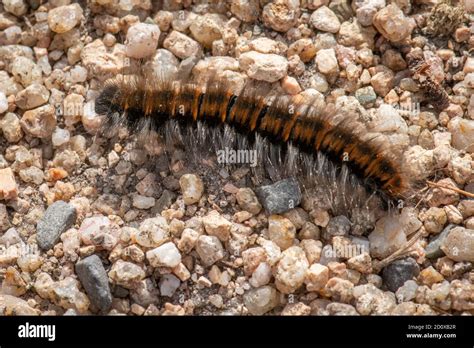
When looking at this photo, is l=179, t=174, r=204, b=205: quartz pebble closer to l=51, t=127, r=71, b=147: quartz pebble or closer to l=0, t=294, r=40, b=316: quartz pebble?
l=51, t=127, r=71, b=147: quartz pebble

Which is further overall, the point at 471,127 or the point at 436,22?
the point at 436,22

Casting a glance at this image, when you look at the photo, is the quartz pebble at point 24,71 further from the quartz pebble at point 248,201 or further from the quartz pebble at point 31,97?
the quartz pebble at point 248,201

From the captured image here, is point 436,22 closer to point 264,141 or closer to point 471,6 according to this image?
point 471,6

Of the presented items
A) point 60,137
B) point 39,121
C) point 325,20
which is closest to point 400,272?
point 325,20

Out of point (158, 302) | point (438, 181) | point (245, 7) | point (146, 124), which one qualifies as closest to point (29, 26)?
point (146, 124)

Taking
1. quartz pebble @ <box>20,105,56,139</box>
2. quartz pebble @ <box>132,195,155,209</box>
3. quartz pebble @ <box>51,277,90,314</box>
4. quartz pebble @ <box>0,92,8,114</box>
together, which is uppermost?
quartz pebble @ <box>0,92,8,114</box>

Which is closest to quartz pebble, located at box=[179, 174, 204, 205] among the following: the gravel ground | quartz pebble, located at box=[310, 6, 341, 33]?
the gravel ground

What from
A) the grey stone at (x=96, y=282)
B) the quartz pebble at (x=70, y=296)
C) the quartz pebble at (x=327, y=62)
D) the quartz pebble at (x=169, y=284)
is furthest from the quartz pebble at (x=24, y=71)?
the quartz pebble at (x=327, y=62)

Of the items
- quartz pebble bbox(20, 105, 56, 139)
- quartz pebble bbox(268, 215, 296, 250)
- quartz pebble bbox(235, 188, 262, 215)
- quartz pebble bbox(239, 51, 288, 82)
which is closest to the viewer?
quartz pebble bbox(268, 215, 296, 250)
